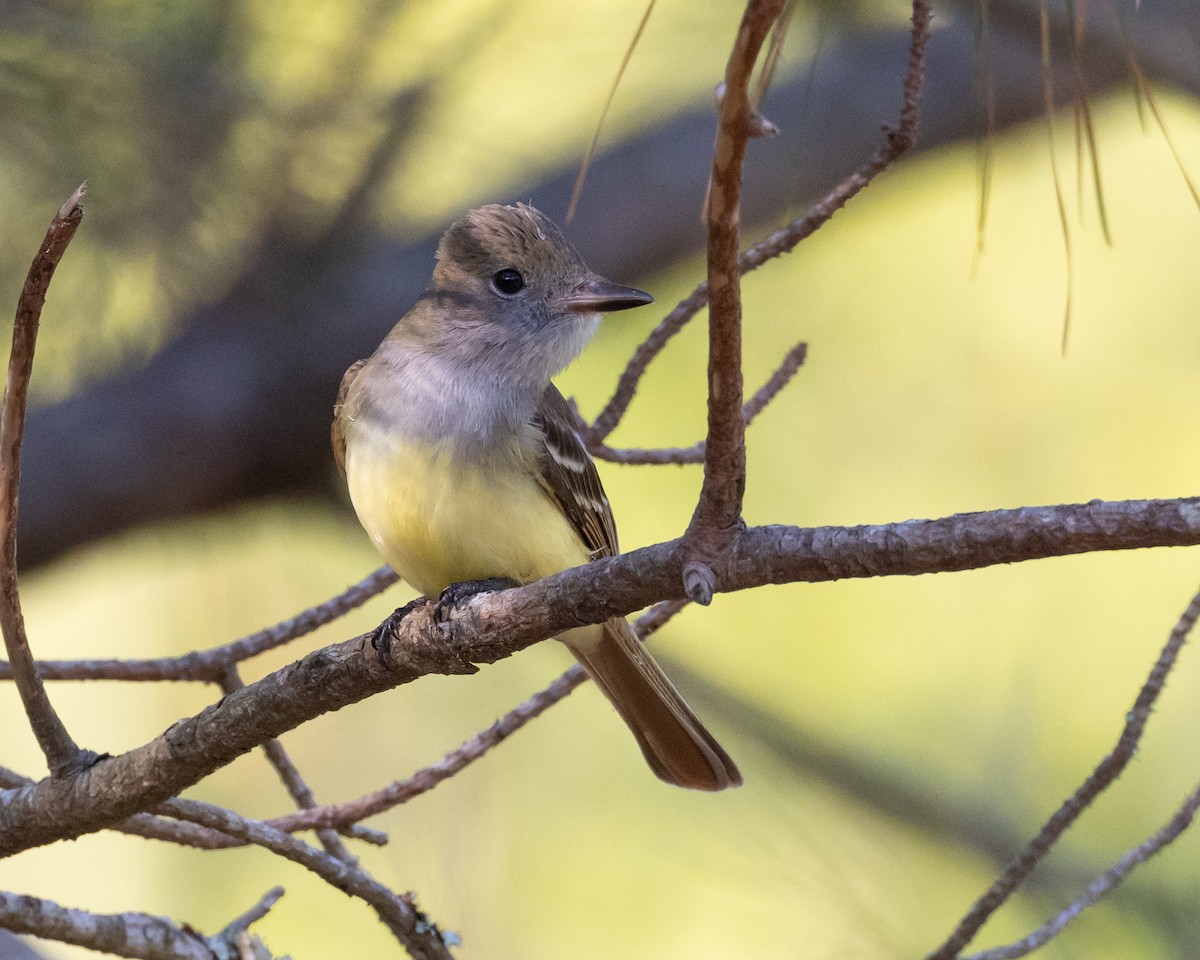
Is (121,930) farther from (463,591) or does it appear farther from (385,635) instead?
(463,591)

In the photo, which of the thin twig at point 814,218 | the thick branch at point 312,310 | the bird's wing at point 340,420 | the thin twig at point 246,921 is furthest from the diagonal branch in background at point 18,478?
the thick branch at point 312,310

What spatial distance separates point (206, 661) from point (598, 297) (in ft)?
2.79

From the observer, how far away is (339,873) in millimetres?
1743

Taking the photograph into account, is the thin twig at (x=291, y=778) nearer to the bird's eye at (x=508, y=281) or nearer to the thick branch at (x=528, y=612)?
the thick branch at (x=528, y=612)

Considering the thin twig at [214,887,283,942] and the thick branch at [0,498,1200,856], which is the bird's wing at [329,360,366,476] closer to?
the thick branch at [0,498,1200,856]

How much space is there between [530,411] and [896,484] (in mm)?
1214

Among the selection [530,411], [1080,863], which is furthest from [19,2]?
[1080,863]

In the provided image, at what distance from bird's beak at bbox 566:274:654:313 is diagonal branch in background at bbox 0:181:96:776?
3.32ft

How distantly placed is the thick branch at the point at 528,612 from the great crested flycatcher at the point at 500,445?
11.3 inches

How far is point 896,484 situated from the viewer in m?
3.26

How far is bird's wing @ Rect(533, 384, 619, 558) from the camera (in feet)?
7.55

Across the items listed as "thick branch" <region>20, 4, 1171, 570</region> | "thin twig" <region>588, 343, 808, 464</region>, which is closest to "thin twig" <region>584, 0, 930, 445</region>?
"thin twig" <region>588, 343, 808, 464</region>

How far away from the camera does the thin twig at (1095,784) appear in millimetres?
1637

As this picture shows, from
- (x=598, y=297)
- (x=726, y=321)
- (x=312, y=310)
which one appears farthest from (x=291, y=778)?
(x=312, y=310)
